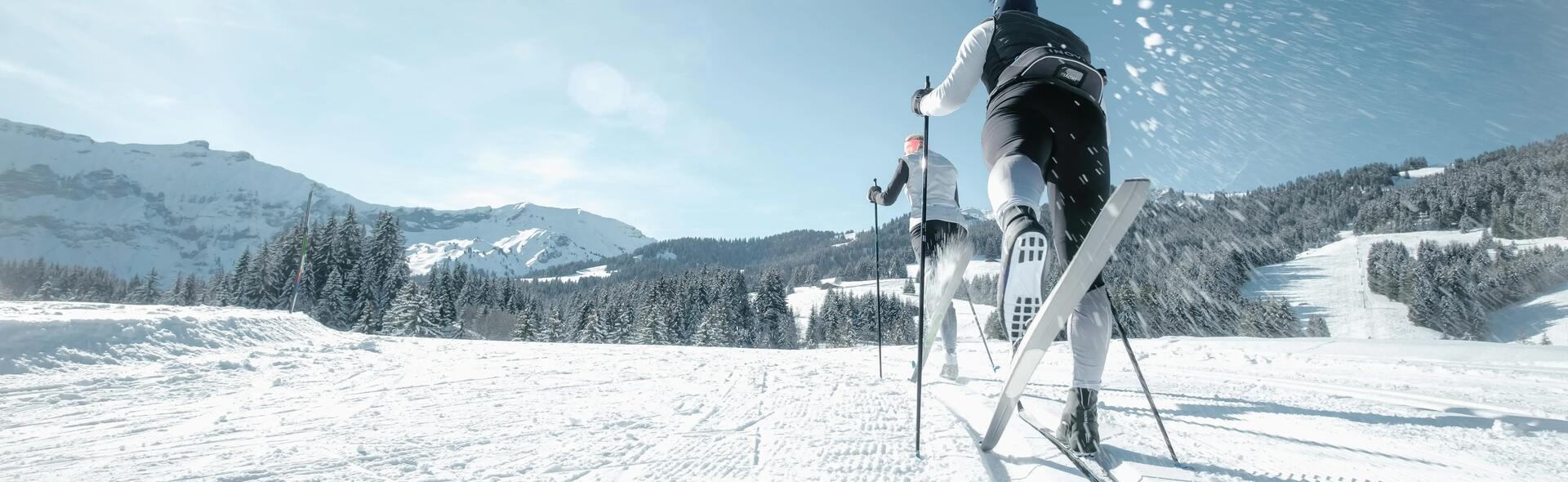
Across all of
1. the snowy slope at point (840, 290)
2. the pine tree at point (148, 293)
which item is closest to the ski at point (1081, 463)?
the snowy slope at point (840, 290)

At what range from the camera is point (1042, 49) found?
2.06 metres

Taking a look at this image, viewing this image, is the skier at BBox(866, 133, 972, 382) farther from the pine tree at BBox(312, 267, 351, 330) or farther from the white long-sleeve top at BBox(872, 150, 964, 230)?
the pine tree at BBox(312, 267, 351, 330)

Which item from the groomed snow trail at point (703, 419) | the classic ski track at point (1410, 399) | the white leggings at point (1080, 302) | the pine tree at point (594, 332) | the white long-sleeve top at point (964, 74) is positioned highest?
the white long-sleeve top at point (964, 74)

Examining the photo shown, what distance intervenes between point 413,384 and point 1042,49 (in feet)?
12.6

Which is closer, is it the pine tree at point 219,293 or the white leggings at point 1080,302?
the white leggings at point 1080,302

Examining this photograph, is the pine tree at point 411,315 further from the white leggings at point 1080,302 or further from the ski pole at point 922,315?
the white leggings at point 1080,302

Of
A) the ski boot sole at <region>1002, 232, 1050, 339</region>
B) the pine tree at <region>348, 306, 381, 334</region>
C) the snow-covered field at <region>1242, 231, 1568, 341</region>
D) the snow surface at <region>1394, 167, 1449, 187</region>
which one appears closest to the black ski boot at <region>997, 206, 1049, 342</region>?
the ski boot sole at <region>1002, 232, 1050, 339</region>

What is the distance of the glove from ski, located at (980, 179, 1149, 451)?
4.22 feet

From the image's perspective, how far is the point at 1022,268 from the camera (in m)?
1.77

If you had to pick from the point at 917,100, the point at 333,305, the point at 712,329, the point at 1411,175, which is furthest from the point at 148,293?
the point at 1411,175

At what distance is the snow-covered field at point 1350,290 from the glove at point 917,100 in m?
65.8

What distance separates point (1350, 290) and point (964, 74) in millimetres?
97818

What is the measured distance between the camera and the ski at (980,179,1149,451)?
1.61 meters

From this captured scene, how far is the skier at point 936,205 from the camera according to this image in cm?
461
